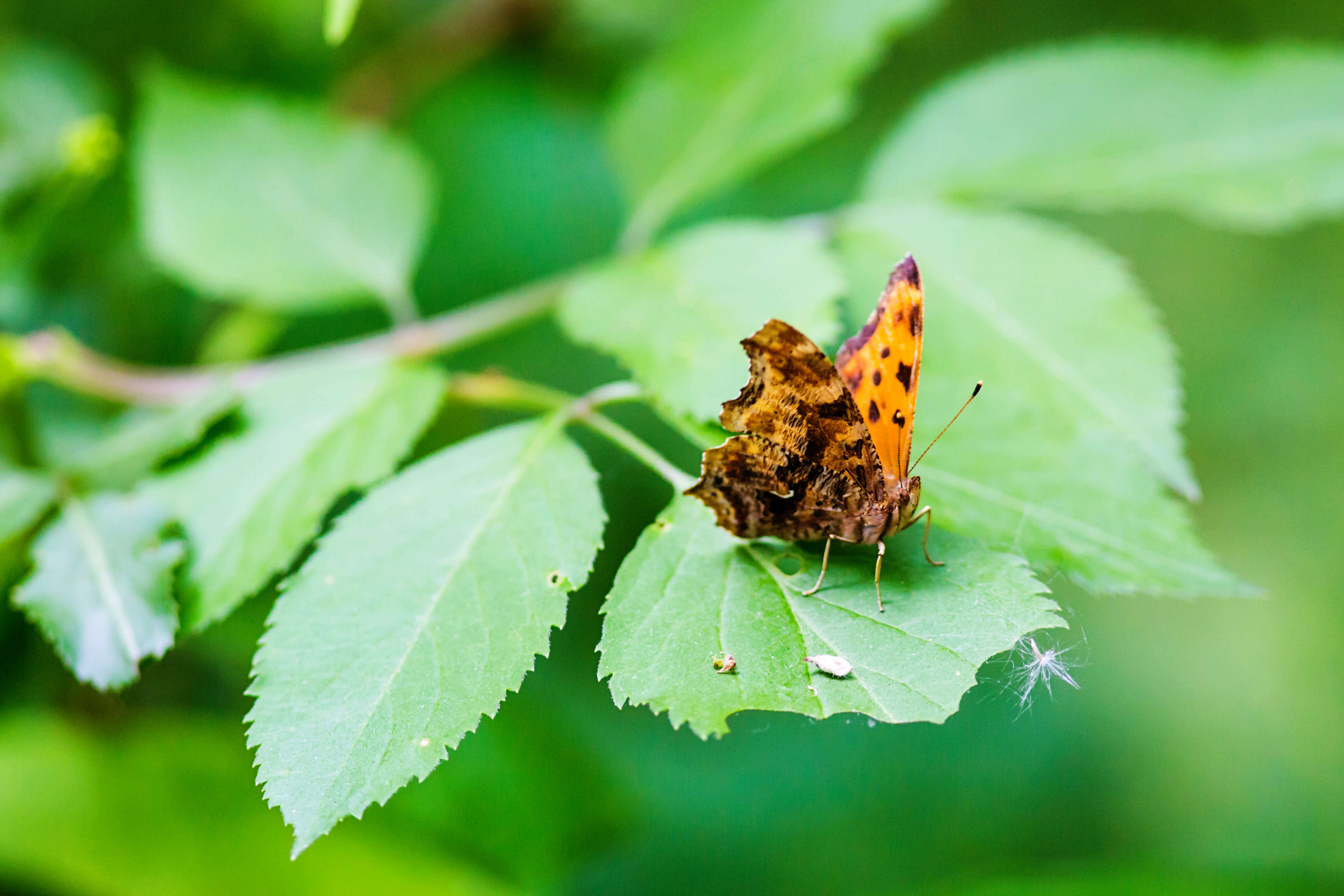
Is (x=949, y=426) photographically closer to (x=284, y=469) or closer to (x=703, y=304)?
(x=703, y=304)

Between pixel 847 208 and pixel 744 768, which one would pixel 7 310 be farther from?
pixel 744 768

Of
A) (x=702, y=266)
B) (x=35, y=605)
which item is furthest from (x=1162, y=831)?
(x=35, y=605)

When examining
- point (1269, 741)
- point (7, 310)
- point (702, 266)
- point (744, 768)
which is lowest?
point (744, 768)

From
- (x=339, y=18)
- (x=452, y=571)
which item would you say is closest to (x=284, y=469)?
(x=452, y=571)

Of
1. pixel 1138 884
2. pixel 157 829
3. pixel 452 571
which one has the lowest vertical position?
pixel 157 829

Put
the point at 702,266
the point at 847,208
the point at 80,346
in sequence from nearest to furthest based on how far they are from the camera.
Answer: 1. the point at 702,266
2. the point at 847,208
3. the point at 80,346

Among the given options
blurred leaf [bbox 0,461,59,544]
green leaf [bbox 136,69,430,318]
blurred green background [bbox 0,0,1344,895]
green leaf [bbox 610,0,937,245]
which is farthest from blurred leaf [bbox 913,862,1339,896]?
blurred leaf [bbox 0,461,59,544]

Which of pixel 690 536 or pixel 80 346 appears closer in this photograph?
pixel 690 536

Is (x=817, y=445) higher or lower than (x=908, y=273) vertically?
lower
